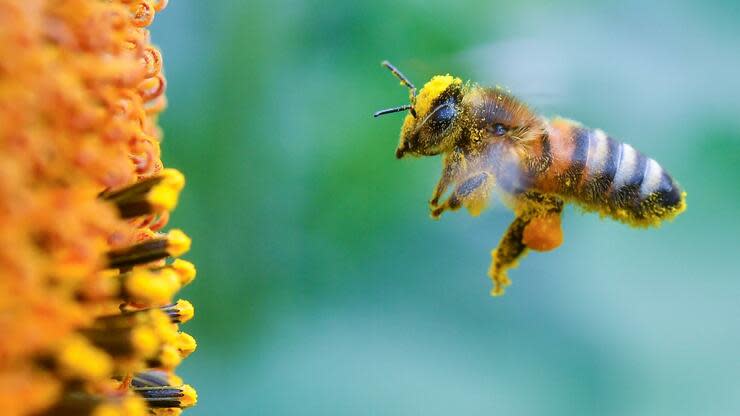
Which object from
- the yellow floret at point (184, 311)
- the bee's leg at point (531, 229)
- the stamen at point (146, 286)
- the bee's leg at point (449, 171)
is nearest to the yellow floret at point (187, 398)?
the yellow floret at point (184, 311)

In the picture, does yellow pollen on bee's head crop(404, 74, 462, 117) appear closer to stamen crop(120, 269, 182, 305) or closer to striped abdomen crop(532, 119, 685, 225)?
striped abdomen crop(532, 119, 685, 225)

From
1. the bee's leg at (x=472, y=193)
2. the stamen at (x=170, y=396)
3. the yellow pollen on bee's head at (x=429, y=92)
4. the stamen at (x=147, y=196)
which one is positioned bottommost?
the stamen at (x=170, y=396)

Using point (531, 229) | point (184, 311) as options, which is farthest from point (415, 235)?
point (184, 311)

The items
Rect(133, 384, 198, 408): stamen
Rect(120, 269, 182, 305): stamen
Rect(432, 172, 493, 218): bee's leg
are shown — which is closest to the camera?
Rect(120, 269, 182, 305): stamen

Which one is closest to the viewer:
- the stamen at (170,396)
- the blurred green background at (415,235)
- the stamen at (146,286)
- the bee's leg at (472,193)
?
the stamen at (146,286)

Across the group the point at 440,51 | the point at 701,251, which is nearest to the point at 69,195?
the point at 440,51

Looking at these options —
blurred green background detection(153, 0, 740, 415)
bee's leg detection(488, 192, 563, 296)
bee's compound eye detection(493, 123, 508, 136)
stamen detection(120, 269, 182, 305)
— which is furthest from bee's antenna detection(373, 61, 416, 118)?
stamen detection(120, 269, 182, 305)

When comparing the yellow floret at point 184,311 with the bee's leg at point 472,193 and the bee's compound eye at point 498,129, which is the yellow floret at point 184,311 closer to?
the bee's leg at point 472,193

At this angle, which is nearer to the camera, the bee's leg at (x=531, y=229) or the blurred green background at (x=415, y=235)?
the bee's leg at (x=531, y=229)
